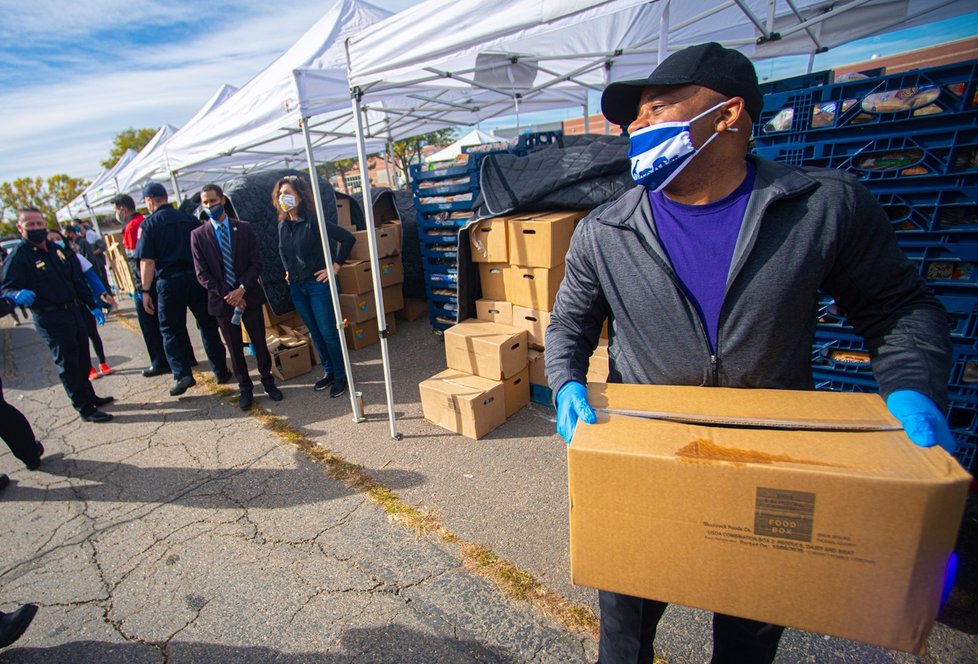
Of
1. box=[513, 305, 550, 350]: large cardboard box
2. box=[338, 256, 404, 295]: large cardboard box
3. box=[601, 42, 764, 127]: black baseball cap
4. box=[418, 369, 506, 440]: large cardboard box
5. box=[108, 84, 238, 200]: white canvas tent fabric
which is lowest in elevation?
box=[418, 369, 506, 440]: large cardboard box

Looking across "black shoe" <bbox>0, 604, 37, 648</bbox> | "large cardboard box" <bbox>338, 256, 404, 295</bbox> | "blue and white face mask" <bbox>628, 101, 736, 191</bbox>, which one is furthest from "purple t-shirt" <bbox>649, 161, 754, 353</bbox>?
"large cardboard box" <bbox>338, 256, 404, 295</bbox>

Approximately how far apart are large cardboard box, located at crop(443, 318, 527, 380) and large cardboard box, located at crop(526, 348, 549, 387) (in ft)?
0.25

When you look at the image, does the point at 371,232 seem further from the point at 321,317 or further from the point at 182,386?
the point at 182,386

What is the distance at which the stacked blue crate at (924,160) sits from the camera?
2.30m

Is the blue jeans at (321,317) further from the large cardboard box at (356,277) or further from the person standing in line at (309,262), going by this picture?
the large cardboard box at (356,277)

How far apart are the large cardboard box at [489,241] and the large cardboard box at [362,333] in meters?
2.18

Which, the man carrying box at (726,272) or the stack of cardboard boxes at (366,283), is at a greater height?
the man carrying box at (726,272)

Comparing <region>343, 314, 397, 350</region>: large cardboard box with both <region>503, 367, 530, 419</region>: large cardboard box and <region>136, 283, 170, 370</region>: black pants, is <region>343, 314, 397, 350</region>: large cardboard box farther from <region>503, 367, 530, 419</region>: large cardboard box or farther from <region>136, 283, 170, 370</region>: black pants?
<region>503, 367, 530, 419</region>: large cardboard box

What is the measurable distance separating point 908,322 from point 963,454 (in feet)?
6.85

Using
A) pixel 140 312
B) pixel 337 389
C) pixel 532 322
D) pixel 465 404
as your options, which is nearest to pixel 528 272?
pixel 532 322

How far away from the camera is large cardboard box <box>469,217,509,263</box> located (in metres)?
4.11

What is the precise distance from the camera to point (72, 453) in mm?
4242

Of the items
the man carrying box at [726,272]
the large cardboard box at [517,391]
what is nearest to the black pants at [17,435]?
the large cardboard box at [517,391]

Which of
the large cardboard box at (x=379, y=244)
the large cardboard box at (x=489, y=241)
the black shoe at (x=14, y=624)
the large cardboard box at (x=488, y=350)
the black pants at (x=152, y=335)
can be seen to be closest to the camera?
the black shoe at (x=14, y=624)
